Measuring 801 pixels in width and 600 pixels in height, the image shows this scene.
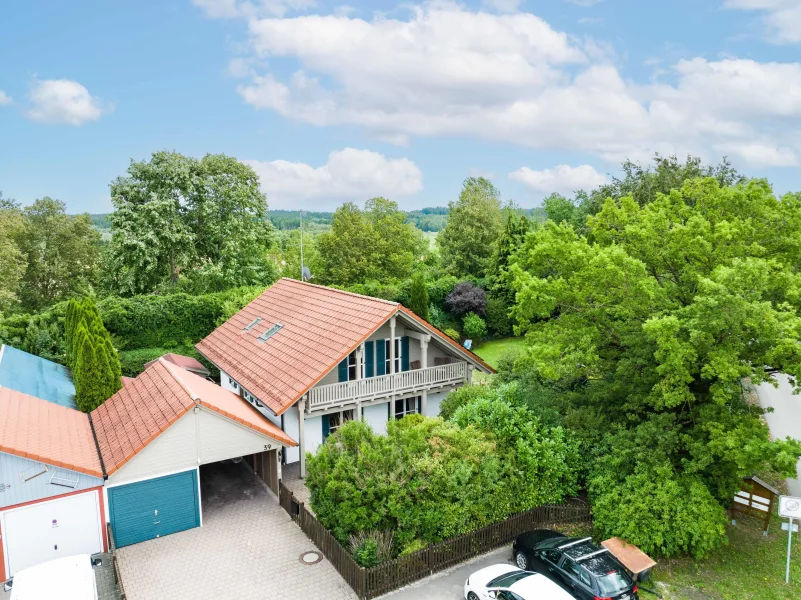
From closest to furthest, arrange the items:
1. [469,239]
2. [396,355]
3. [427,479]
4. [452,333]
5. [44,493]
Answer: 1. [44,493]
2. [427,479]
3. [396,355]
4. [452,333]
5. [469,239]

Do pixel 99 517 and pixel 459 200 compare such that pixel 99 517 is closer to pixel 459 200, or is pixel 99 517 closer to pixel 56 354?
pixel 56 354

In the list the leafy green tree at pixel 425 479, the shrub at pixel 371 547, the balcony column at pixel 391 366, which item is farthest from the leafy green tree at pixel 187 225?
the shrub at pixel 371 547

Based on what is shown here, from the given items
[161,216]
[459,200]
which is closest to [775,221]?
[161,216]

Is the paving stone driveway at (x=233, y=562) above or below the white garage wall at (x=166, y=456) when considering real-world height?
below

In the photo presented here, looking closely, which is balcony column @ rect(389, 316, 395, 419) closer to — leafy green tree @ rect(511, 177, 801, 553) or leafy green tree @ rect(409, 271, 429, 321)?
leafy green tree @ rect(511, 177, 801, 553)

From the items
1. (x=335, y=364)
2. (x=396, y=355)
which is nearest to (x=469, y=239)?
(x=396, y=355)

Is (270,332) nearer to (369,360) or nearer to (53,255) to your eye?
(369,360)

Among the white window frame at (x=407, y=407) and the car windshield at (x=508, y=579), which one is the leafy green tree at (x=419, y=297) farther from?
the car windshield at (x=508, y=579)
